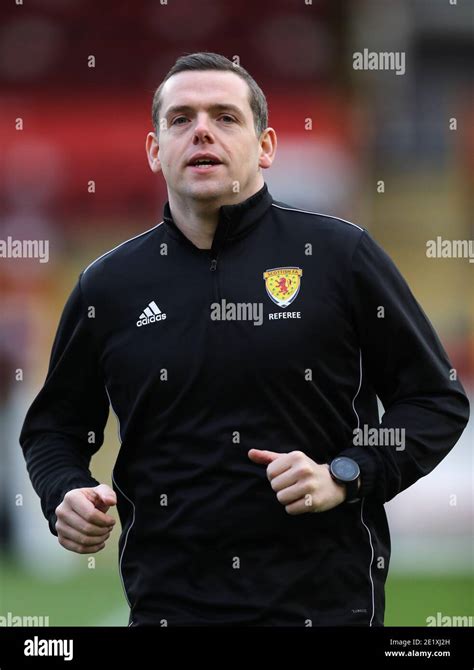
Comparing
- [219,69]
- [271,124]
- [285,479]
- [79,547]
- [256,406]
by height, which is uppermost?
[271,124]

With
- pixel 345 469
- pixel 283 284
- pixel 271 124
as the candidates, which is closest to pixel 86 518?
pixel 345 469

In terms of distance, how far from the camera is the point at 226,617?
2.62 m

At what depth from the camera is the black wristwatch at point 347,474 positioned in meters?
2.57

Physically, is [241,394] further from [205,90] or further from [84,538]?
[205,90]

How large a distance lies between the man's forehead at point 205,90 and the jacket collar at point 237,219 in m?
0.21

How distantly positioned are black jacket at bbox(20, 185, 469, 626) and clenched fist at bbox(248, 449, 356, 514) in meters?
0.13

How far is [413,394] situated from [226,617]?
61cm

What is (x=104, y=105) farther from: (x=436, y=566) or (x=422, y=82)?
(x=436, y=566)

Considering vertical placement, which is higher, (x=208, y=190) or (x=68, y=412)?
(x=208, y=190)

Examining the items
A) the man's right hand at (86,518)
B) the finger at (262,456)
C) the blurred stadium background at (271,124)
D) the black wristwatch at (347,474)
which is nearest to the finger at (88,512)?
the man's right hand at (86,518)

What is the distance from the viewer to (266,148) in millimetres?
3002

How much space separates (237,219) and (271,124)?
989 cm

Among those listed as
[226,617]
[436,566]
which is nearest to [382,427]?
[226,617]

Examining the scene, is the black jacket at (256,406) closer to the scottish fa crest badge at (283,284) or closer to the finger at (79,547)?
the scottish fa crest badge at (283,284)
